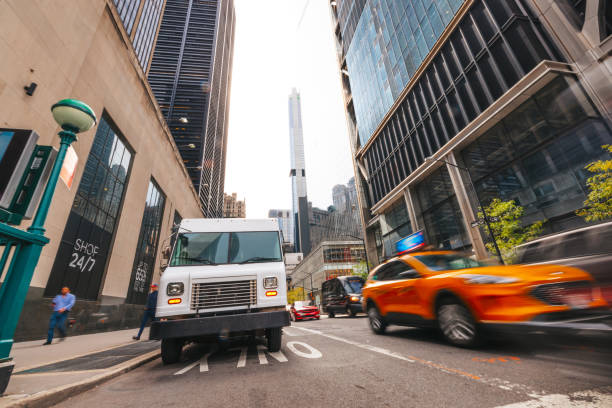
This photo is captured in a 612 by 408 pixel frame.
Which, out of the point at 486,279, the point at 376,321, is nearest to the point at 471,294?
the point at 486,279

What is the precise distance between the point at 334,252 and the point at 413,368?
208 ft

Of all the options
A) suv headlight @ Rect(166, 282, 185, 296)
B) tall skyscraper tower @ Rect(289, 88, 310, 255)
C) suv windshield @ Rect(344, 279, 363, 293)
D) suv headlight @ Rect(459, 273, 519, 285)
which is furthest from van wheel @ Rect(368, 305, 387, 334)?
tall skyscraper tower @ Rect(289, 88, 310, 255)

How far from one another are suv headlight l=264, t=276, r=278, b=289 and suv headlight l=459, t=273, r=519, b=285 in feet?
11.0

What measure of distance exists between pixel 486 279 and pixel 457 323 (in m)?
1.06

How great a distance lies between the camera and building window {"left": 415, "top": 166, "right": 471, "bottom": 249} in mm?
21406

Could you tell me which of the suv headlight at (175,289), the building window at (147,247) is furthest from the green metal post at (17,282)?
the building window at (147,247)

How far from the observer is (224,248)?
5.66 meters

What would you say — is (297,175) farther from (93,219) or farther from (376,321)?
(376,321)

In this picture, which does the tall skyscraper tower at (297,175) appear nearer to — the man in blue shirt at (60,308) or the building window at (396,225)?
the building window at (396,225)

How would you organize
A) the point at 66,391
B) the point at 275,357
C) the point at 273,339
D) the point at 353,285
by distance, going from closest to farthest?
the point at 66,391 < the point at 275,357 < the point at 273,339 < the point at 353,285

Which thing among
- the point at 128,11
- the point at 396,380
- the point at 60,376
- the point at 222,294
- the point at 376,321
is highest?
the point at 128,11

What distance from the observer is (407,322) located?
5324mm

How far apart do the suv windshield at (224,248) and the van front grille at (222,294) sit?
686 millimetres

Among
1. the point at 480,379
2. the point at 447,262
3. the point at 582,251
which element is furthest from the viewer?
the point at 447,262
